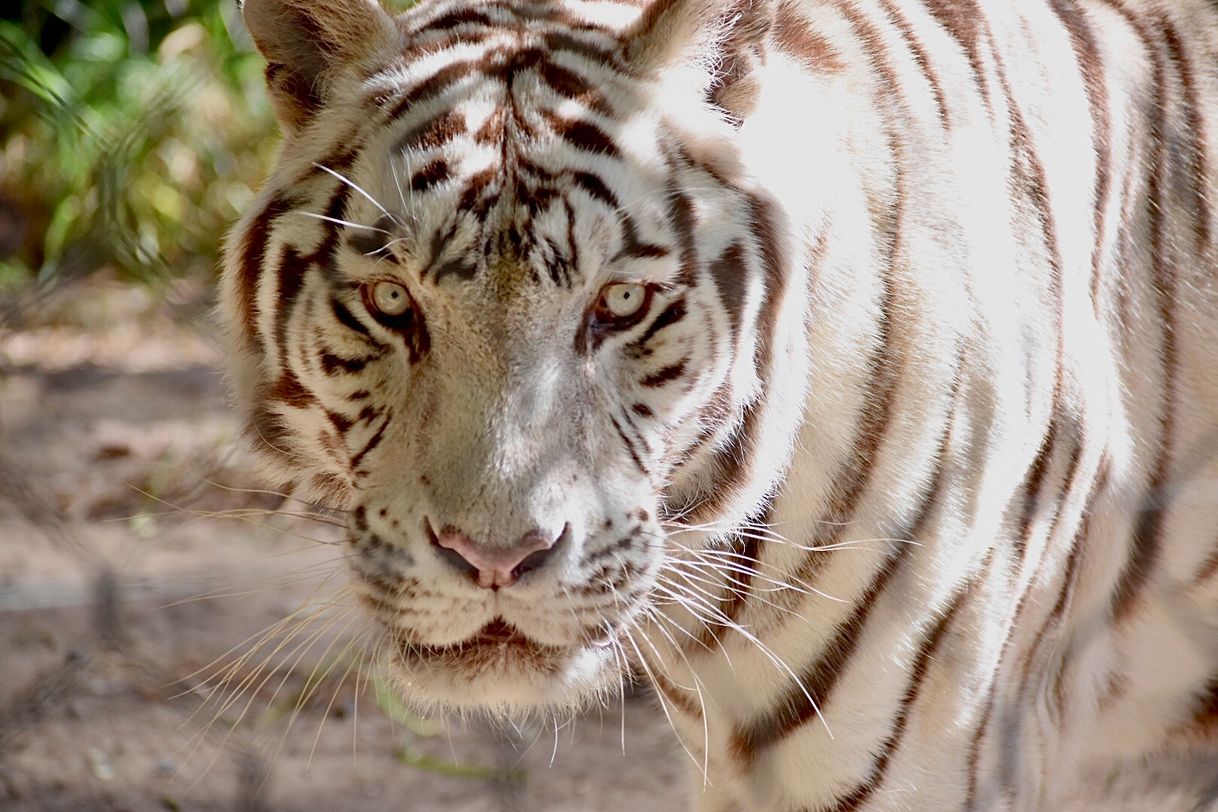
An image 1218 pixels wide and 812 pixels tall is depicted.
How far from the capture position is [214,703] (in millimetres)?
2309

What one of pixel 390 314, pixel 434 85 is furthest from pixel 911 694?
pixel 434 85

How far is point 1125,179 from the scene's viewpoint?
4.61ft

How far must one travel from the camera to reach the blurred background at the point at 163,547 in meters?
1.67

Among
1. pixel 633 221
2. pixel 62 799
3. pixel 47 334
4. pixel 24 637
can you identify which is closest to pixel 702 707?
pixel 633 221

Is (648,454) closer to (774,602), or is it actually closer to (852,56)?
(774,602)

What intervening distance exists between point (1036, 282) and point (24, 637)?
1.92m

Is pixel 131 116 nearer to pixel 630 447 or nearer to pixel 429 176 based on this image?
pixel 429 176

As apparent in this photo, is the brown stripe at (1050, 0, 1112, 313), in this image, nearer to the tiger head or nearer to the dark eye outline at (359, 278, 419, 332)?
the tiger head

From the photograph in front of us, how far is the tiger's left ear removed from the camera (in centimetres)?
121

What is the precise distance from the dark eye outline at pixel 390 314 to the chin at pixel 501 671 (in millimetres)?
274

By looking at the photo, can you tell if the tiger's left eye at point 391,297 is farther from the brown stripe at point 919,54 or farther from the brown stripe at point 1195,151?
the brown stripe at point 1195,151

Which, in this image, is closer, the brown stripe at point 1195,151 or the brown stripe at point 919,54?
the brown stripe at point 919,54

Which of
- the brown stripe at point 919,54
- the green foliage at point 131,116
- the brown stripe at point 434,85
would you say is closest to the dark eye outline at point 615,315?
the brown stripe at point 434,85

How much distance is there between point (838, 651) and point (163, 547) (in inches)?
74.6
